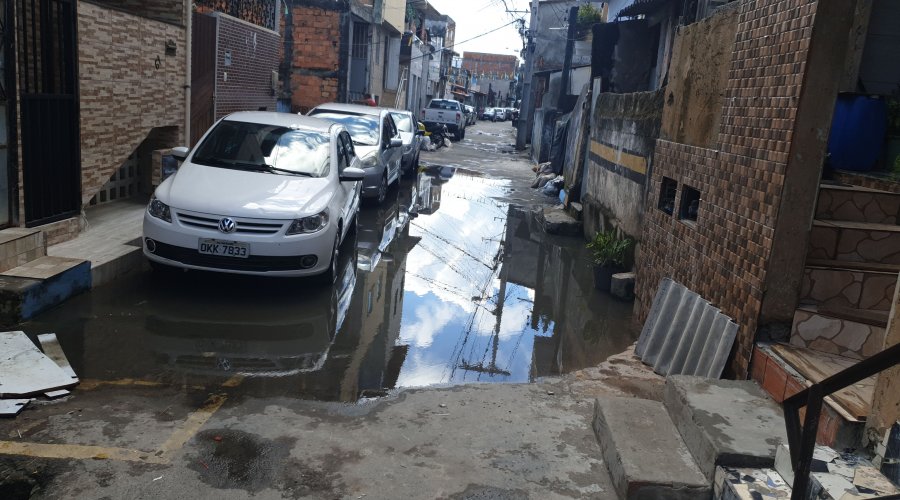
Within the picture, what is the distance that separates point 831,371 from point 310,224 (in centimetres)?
462

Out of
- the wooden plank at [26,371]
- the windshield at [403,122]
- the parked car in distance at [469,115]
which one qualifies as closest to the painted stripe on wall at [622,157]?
the windshield at [403,122]

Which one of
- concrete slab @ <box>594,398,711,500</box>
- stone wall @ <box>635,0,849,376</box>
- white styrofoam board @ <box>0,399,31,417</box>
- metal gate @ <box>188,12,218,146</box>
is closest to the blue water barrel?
stone wall @ <box>635,0,849,376</box>

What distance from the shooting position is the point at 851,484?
296 cm

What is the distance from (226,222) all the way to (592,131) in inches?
341

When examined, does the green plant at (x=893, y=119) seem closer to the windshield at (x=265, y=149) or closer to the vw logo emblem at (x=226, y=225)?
the windshield at (x=265, y=149)

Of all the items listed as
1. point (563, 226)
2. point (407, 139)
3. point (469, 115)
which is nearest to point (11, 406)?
point (563, 226)

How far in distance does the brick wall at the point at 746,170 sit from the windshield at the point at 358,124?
788 centimetres

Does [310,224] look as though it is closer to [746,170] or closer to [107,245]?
[107,245]

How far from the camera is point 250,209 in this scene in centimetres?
664

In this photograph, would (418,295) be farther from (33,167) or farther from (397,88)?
(397,88)

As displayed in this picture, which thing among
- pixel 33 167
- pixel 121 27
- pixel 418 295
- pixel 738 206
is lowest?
pixel 418 295

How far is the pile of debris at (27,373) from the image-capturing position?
4320 millimetres

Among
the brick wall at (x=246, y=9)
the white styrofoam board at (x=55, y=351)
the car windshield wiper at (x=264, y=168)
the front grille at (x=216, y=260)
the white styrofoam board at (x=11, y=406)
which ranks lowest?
the white styrofoam board at (x=11, y=406)

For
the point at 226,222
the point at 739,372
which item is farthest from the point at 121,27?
the point at 739,372
